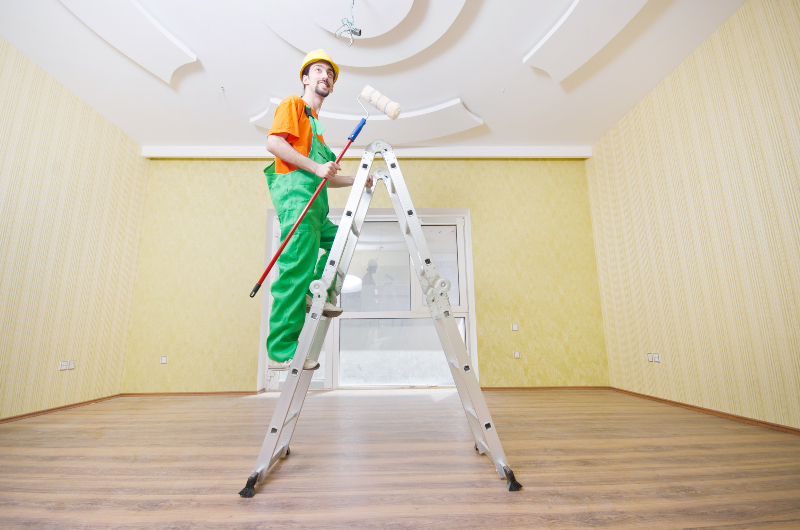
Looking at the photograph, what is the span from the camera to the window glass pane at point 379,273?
12.8 feet

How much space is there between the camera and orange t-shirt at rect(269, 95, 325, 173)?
4.39ft

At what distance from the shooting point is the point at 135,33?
235 centimetres

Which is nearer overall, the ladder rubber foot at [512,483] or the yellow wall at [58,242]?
the ladder rubber foot at [512,483]

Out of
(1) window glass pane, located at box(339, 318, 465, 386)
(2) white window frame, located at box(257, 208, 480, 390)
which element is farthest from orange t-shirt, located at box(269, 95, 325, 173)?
(1) window glass pane, located at box(339, 318, 465, 386)

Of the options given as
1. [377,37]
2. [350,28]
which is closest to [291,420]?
[350,28]

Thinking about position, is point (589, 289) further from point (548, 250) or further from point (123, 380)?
point (123, 380)

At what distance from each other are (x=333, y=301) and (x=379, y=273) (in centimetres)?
255

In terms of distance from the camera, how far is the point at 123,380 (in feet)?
11.2

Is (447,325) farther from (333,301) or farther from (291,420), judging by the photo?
(291,420)

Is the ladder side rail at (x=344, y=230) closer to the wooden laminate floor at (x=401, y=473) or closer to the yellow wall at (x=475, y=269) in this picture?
the wooden laminate floor at (x=401, y=473)

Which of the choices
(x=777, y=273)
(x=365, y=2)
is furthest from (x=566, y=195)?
(x=365, y=2)

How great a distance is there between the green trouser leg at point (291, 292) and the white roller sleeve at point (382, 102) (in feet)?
1.94

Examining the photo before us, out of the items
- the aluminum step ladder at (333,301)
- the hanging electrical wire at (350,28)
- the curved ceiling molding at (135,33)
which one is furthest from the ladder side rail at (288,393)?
the curved ceiling molding at (135,33)

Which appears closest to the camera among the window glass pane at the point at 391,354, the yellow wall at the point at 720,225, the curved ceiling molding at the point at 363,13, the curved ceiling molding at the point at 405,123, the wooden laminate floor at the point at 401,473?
the wooden laminate floor at the point at 401,473
